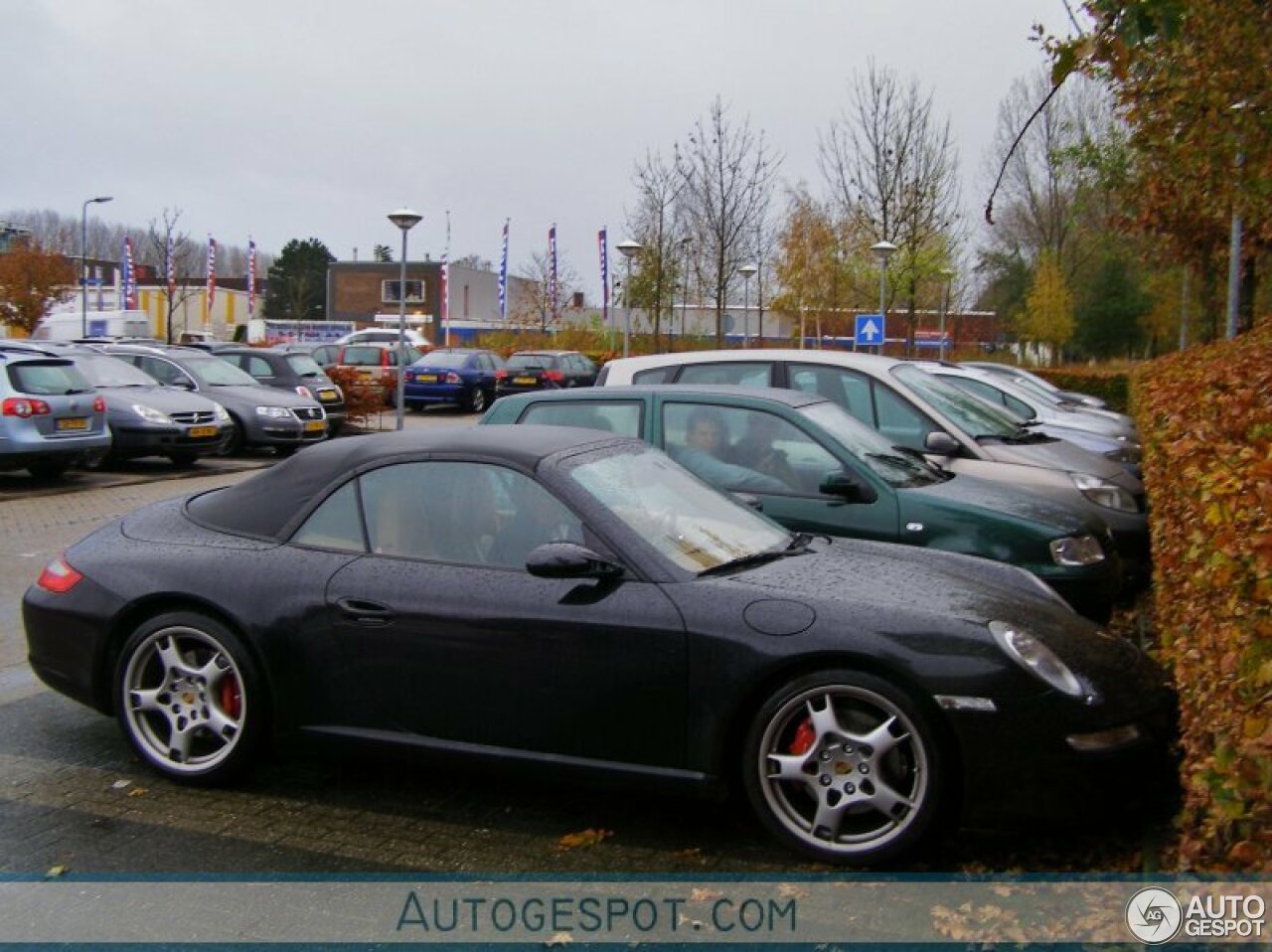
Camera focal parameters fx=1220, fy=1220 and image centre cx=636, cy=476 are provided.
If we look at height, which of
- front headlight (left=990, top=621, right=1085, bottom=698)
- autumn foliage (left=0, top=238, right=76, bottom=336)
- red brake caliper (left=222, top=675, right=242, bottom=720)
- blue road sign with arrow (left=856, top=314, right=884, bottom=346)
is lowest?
red brake caliper (left=222, top=675, right=242, bottom=720)

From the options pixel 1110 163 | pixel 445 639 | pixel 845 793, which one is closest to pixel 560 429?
pixel 445 639

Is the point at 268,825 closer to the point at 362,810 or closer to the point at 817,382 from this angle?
the point at 362,810

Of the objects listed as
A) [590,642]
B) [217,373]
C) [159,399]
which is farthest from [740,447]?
[217,373]

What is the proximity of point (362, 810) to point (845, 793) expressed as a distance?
1843mm

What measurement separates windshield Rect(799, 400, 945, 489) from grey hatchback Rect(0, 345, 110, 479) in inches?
420

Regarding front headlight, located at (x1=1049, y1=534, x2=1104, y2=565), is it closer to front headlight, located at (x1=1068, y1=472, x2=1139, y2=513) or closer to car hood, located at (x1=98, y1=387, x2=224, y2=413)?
front headlight, located at (x1=1068, y1=472, x2=1139, y2=513)

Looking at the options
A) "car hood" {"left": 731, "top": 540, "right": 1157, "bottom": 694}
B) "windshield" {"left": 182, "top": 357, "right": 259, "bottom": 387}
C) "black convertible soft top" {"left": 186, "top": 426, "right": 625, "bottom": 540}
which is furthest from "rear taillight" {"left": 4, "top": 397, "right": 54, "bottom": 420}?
"car hood" {"left": 731, "top": 540, "right": 1157, "bottom": 694}

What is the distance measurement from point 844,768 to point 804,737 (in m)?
0.16

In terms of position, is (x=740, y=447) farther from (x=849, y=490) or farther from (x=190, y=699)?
(x=190, y=699)

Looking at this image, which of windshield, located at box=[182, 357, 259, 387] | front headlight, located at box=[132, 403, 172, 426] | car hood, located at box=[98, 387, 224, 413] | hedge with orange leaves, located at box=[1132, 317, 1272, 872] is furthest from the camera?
windshield, located at box=[182, 357, 259, 387]

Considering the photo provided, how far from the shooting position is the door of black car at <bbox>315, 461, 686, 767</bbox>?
167 inches

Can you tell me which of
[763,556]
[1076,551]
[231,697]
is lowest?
[231,697]

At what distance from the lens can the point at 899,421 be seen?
8680mm

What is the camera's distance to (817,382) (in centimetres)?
870
